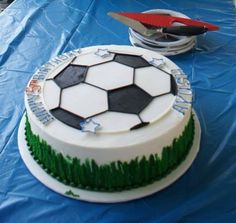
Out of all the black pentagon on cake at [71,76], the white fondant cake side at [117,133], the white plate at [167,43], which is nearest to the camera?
the white fondant cake side at [117,133]

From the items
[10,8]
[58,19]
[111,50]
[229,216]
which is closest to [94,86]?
[111,50]

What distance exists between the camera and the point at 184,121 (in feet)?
2.60

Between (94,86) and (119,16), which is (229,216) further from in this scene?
(119,16)

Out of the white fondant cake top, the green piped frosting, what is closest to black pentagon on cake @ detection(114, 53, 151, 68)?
the white fondant cake top

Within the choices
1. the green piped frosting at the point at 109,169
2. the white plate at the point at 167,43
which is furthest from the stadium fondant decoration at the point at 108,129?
the white plate at the point at 167,43

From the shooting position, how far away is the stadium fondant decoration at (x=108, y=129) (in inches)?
28.7

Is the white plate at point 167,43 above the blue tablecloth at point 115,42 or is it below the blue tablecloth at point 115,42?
above

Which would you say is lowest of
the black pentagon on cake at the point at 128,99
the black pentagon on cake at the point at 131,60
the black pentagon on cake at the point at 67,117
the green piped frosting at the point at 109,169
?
the green piped frosting at the point at 109,169

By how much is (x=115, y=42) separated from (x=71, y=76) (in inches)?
17.3

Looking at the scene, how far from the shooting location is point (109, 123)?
2.44 feet

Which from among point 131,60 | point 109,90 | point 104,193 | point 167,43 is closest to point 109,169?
point 104,193

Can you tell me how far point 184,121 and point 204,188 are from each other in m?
0.16

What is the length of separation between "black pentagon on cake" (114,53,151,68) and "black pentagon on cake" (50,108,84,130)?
0.71ft

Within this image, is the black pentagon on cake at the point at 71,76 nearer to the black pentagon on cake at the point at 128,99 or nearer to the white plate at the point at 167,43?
the black pentagon on cake at the point at 128,99
